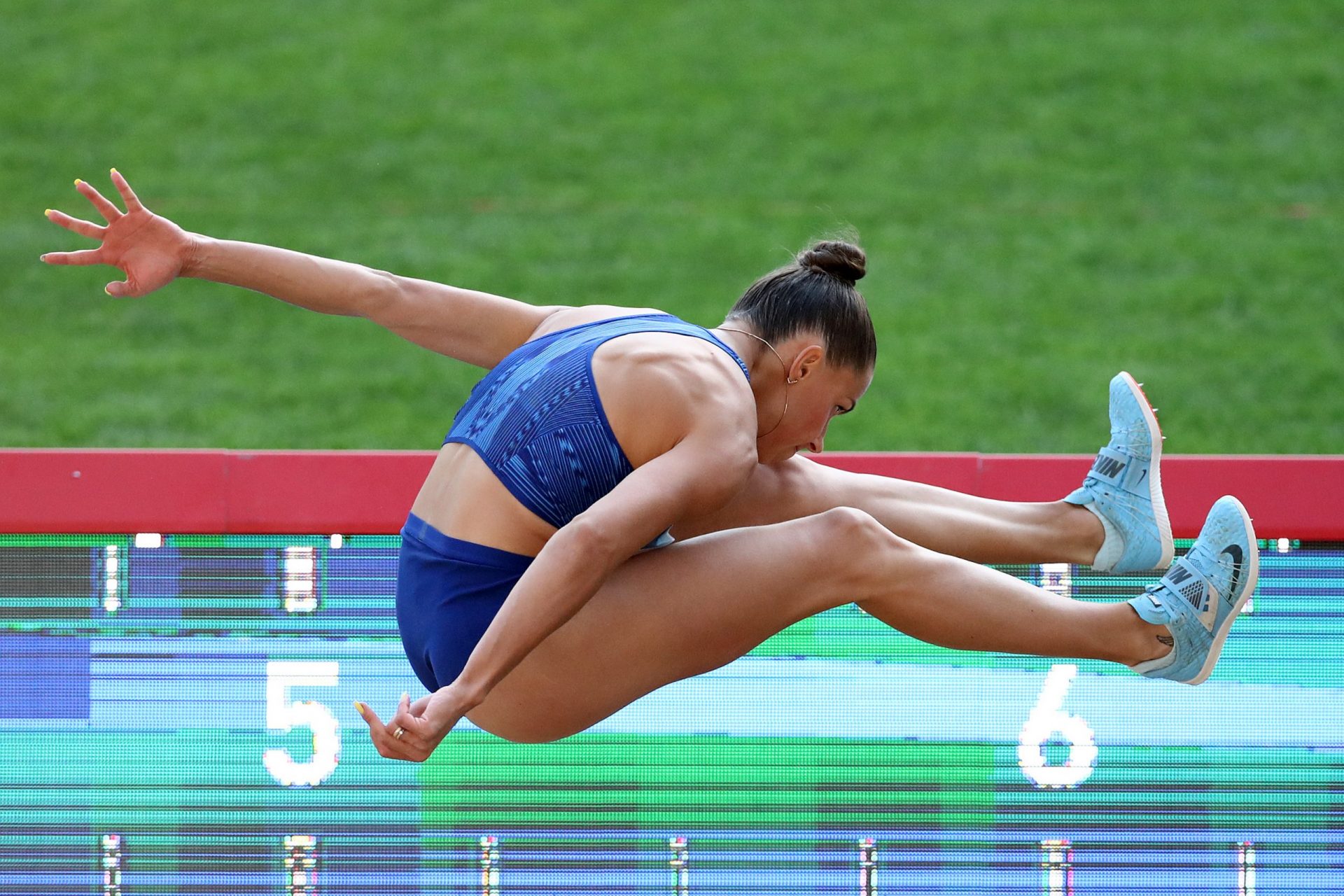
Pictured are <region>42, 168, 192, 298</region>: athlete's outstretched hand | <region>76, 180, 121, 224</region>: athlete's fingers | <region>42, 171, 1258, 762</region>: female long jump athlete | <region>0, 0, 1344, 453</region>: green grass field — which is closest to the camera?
<region>42, 171, 1258, 762</region>: female long jump athlete

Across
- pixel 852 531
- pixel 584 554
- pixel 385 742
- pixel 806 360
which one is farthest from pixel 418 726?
pixel 806 360

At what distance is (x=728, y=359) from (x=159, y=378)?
173 inches

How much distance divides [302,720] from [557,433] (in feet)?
2.86

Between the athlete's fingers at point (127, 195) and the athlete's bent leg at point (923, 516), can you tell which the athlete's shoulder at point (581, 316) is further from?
the athlete's fingers at point (127, 195)

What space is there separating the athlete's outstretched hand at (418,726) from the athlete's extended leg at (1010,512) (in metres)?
0.80

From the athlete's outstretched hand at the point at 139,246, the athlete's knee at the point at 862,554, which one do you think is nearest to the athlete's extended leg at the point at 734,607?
the athlete's knee at the point at 862,554

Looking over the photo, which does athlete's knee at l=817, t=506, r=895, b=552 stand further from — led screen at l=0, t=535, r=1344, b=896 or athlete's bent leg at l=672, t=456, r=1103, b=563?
led screen at l=0, t=535, r=1344, b=896

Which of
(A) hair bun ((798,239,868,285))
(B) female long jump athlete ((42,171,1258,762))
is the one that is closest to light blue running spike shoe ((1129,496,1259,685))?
(B) female long jump athlete ((42,171,1258,762))

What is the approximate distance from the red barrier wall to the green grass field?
277cm

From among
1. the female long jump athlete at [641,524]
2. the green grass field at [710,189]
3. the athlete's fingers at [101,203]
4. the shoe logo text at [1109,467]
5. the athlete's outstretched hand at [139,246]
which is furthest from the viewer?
the green grass field at [710,189]

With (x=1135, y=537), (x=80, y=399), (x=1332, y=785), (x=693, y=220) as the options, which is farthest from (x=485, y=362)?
(x=693, y=220)

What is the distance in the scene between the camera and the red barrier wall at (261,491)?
2670 millimetres

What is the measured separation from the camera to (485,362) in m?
2.66

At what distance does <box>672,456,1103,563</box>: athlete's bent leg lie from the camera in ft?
8.68
